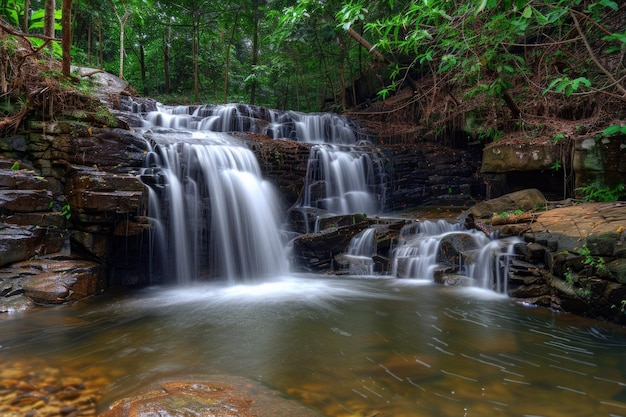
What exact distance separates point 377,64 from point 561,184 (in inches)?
381

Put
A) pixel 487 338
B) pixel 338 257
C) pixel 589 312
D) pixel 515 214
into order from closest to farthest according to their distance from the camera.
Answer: pixel 487 338 < pixel 589 312 < pixel 515 214 < pixel 338 257

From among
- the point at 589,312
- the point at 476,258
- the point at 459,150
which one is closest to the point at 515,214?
the point at 476,258

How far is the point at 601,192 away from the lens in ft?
22.1

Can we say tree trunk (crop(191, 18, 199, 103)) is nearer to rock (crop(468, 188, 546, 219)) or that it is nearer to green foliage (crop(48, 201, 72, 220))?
green foliage (crop(48, 201, 72, 220))

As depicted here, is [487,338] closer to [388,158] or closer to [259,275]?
[259,275]

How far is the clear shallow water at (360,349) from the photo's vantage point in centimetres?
271

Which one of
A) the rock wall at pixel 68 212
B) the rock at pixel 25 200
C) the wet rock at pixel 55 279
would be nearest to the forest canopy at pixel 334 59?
the rock wall at pixel 68 212

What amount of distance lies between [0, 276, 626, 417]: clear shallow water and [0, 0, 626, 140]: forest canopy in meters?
3.07

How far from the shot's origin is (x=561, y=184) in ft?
28.3

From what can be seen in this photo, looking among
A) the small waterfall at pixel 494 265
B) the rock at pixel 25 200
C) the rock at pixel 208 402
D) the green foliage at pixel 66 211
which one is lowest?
the rock at pixel 208 402

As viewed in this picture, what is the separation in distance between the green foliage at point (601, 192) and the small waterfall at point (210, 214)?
6.28 metres

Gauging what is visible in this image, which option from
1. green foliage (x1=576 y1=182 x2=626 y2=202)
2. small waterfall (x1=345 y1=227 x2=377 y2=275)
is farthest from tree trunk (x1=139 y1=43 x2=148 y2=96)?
green foliage (x1=576 y1=182 x2=626 y2=202)

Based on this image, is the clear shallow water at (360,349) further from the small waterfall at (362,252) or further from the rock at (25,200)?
the small waterfall at (362,252)

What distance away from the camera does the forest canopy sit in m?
7.24
